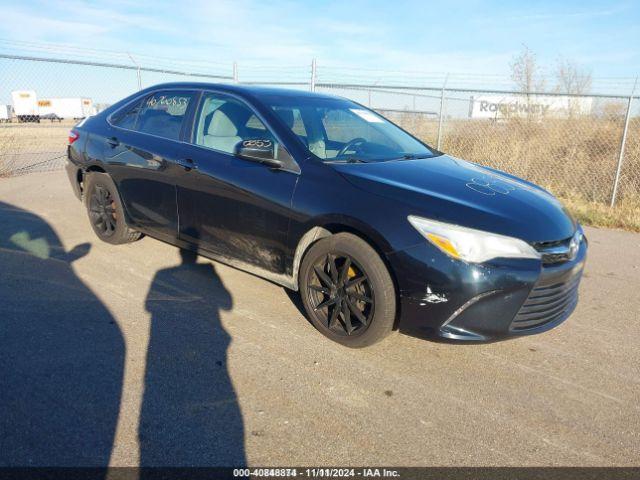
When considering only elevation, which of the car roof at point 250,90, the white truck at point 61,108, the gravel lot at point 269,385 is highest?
the white truck at point 61,108

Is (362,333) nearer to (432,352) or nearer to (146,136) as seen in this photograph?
(432,352)

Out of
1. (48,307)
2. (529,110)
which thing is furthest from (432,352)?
(529,110)

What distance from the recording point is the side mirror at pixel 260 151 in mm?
3275

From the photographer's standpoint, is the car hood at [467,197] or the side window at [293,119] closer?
the car hood at [467,197]

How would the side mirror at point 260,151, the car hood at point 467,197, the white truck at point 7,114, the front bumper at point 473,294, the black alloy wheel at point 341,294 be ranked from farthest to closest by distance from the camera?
the white truck at point 7,114 → the side mirror at point 260,151 → the black alloy wheel at point 341,294 → the car hood at point 467,197 → the front bumper at point 473,294

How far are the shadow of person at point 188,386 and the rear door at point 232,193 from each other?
1.58ft

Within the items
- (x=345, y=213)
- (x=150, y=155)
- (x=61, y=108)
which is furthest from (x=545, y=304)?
(x=61, y=108)

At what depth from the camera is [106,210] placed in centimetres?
489

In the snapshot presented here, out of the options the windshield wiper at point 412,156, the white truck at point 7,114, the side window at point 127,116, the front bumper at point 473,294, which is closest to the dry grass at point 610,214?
the windshield wiper at point 412,156

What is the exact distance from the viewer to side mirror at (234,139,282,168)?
3275 mm

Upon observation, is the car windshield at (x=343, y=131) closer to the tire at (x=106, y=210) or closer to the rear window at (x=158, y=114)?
the rear window at (x=158, y=114)

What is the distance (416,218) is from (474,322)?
2.20ft

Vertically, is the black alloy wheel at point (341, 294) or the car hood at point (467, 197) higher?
the car hood at point (467, 197)

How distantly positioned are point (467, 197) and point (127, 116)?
3445 millimetres
